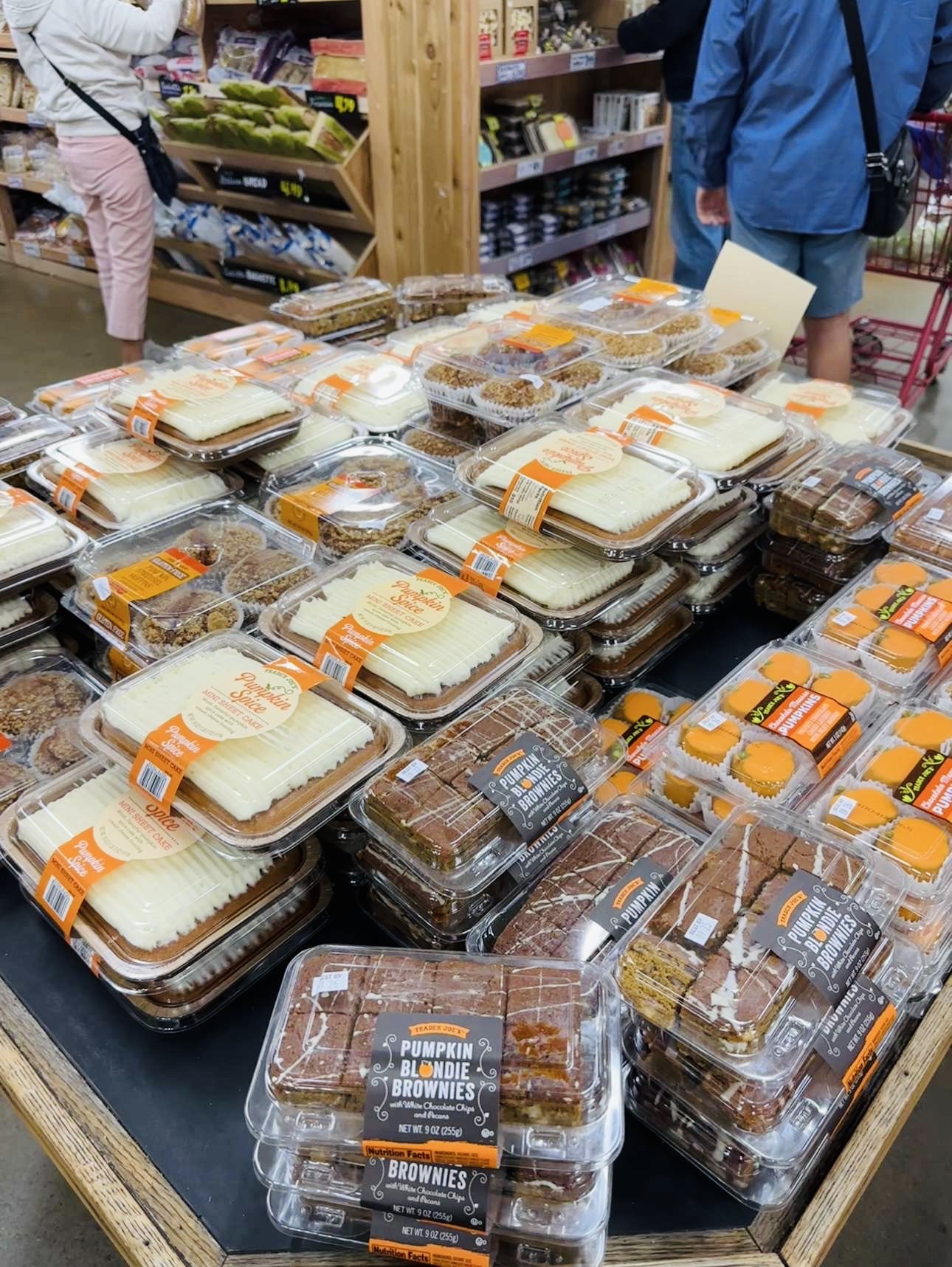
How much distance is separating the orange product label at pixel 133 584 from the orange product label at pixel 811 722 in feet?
3.15

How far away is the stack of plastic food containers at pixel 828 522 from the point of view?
5.47 feet

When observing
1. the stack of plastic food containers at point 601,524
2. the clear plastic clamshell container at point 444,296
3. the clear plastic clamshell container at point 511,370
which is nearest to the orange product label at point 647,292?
the clear plastic clamshell container at point 511,370

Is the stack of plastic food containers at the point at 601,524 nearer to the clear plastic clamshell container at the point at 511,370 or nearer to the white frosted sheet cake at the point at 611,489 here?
the white frosted sheet cake at the point at 611,489

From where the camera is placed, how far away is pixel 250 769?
3.65 ft

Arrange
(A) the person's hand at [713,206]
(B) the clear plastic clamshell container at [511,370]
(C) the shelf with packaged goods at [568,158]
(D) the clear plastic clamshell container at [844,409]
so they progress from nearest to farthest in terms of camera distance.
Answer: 1. (B) the clear plastic clamshell container at [511,370]
2. (D) the clear plastic clamshell container at [844,409]
3. (A) the person's hand at [713,206]
4. (C) the shelf with packaged goods at [568,158]

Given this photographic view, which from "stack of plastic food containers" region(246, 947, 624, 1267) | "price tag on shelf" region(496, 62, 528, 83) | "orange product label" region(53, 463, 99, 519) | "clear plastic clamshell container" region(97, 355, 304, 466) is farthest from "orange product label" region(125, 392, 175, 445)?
"price tag on shelf" region(496, 62, 528, 83)

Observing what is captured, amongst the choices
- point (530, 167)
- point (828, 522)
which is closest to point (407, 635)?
point (828, 522)

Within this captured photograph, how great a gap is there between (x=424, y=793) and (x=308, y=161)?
3.75 m

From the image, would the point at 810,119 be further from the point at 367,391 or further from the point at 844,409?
the point at 367,391

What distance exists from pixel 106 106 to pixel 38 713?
337cm

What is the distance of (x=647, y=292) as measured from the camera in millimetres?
2422

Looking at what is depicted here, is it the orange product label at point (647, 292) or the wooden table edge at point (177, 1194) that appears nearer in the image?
the wooden table edge at point (177, 1194)

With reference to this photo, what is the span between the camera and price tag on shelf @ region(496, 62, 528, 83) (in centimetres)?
359

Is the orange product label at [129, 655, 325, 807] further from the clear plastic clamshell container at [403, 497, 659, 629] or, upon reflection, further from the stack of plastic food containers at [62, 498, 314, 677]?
the clear plastic clamshell container at [403, 497, 659, 629]
